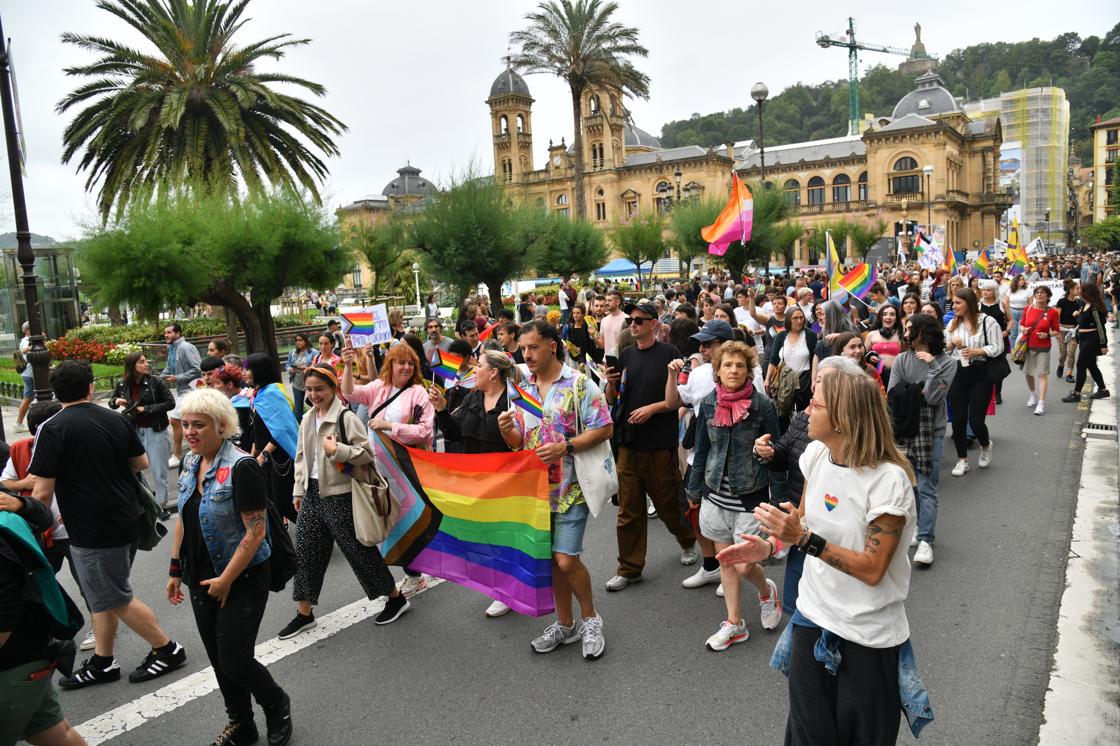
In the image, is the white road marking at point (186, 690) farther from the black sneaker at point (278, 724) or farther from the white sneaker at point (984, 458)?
the white sneaker at point (984, 458)

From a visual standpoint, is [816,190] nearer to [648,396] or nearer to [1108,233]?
[1108,233]

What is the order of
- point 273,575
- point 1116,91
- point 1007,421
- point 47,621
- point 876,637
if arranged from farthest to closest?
point 1116,91 → point 1007,421 → point 273,575 → point 47,621 → point 876,637

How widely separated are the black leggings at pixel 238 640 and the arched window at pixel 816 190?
8574cm

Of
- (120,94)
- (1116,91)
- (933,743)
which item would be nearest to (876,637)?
(933,743)

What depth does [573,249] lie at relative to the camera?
39844mm

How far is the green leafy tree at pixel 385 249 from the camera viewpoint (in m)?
29.1

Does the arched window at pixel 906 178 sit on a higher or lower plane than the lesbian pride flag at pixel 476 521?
higher

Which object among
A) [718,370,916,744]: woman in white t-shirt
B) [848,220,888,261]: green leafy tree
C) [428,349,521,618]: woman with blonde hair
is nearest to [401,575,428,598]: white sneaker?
[428,349,521,618]: woman with blonde hair

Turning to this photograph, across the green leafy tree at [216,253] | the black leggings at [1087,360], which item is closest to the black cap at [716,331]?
the black leggings at [1087,360]

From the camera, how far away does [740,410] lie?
4.98 meters

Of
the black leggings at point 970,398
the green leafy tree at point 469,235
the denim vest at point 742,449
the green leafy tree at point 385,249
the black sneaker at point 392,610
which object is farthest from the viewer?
the green leafy tree at point 385,249

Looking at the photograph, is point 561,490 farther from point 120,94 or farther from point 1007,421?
point 120,94

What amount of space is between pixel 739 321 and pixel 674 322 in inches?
145

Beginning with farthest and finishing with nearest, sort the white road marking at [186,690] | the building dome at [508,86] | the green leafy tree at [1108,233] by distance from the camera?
the building dome at [508,86] → the green leafy tree at [1108,233] → the white road marking at [186,690]
